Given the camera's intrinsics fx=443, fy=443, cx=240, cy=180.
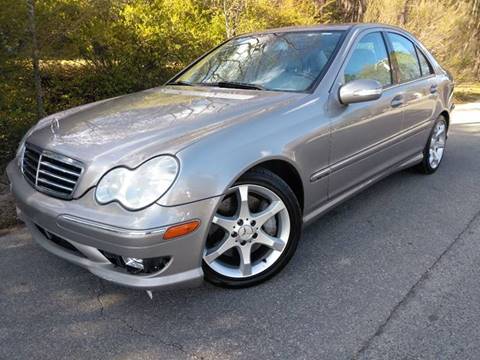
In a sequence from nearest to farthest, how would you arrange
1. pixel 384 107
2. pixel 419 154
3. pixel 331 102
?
pixel 331 102, pixel 384 107, pixel 419 154

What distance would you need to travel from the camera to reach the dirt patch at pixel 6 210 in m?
3.64

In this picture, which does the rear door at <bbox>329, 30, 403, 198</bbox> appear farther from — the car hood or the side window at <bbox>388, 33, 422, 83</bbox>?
the car hood

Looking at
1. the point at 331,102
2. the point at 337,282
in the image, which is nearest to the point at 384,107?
the point at 331,102

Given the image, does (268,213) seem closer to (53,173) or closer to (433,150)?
(53,173)

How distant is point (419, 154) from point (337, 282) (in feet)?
7.64

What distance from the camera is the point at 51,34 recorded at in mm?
5094

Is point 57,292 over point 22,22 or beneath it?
beneath

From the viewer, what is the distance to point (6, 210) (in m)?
3.81

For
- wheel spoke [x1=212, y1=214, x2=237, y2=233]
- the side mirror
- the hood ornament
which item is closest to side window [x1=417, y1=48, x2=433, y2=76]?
the side mirror

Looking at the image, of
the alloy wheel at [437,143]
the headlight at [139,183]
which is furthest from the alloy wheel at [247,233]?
the alloy wheel at [437,143]

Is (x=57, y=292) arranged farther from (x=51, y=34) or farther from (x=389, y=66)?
(x=51, y=34)

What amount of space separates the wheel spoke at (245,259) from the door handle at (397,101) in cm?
191

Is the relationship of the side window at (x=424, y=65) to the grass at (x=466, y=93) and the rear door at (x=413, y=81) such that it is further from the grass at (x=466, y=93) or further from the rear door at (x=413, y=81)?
the grass at (x=466, y=93)

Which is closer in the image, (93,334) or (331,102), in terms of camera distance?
(93,334)
